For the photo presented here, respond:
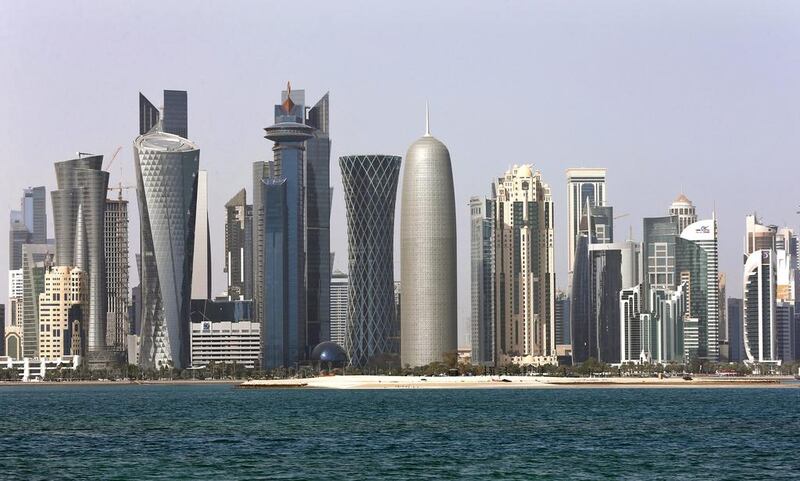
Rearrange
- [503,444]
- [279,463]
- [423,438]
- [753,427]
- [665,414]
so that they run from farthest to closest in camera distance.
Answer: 1. [665,414]
2. [753,427]
3. [423,438]
4. [503,444]
5. [279,463]

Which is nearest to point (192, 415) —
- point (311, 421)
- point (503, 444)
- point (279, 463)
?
point (311, 421)

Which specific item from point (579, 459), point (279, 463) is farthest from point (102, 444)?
point (579, 459)

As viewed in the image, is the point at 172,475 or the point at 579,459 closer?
the point at 172,475

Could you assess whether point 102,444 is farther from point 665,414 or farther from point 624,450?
point 665,414

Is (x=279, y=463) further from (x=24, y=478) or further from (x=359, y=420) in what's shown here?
(x=359, y=420)

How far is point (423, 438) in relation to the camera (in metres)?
136

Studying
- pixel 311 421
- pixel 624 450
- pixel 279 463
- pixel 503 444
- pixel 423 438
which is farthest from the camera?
pixel 311 421

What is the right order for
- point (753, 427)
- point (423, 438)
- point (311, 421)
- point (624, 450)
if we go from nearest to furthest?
point (624, 450) → point (423, 438) → point (753, 427) → point (311, 421)

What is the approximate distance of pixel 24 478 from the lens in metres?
98.7

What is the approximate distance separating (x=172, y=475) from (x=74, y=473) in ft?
25.2

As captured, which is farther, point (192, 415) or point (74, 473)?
point (192, 415)

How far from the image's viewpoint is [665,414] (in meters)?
186

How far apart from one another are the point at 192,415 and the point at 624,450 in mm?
82048

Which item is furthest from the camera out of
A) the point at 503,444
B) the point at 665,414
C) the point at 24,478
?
the point at 665,414
